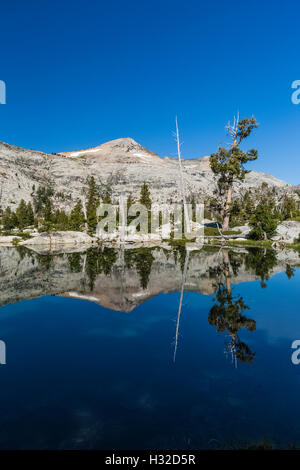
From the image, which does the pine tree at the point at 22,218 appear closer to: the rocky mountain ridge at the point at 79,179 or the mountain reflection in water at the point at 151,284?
the rocky mountain ridge at the point at 79,179

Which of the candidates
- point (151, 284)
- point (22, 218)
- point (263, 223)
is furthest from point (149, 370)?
point (22, 218)

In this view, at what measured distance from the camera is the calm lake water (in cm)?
346

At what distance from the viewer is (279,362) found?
208 inches

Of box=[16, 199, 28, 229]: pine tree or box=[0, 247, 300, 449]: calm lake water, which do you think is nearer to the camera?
box=[0, 247, 300, 449]: calm lake water

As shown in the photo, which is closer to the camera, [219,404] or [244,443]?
[244,443]

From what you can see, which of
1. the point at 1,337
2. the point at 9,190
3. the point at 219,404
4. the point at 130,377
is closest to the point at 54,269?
the point at 1,337

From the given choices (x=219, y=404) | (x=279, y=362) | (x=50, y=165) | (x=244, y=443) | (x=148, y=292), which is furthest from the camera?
(x=50, y=165)

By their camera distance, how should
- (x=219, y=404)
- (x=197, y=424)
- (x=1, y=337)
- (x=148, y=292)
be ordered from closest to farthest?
1. (x=197, y=424)
2. (x=219, y=404)
3. (x=1, y=337)
4. (x=148, y=292)

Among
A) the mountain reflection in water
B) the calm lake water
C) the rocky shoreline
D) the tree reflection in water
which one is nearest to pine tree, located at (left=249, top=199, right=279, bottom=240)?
the rocky shoreline

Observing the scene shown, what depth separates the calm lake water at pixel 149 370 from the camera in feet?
11.3

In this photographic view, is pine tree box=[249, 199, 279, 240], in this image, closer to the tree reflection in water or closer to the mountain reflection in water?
the mountain reflection in water

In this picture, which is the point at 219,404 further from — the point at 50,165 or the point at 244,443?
the point at 50,165

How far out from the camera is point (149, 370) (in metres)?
4.89

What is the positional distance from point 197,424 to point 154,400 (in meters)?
0.71
